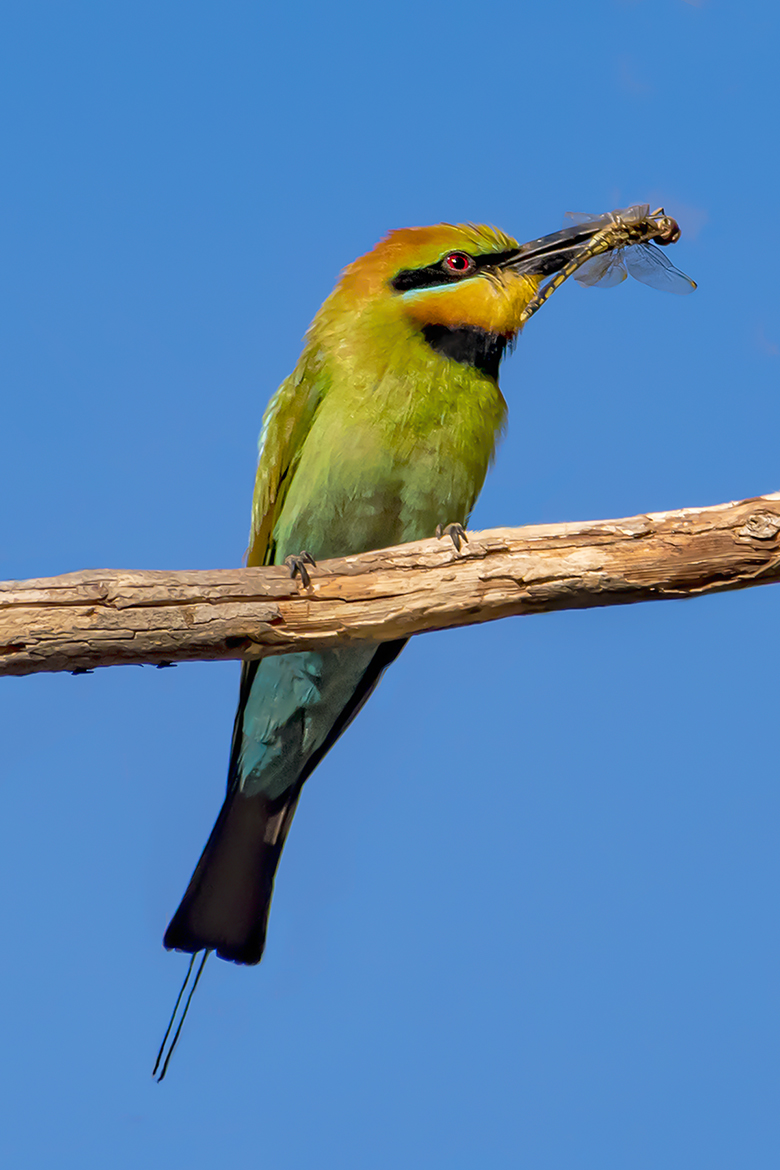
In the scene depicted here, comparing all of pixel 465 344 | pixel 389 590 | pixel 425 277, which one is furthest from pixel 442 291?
pixel 389 590

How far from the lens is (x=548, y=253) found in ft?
10.6

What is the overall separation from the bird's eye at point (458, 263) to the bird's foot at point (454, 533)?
86 centimetres

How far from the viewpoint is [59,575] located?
2262mm

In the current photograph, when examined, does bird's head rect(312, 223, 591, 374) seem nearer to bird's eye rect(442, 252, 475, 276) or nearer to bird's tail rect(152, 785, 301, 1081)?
bird's eye rect(442, 252, 475, 276)

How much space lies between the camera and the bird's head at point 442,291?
9.99ft

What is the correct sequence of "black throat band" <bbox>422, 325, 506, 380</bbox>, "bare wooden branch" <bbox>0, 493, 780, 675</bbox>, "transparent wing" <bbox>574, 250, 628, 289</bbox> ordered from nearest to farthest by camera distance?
"bare wooden branch" <bbox>0, 493, 780, 675</bbox> < "black throat band" <bbox>422, 325, 506, 380</bbox> < "transparent wing" <bbox>574, 250, 628, 289</bbox>

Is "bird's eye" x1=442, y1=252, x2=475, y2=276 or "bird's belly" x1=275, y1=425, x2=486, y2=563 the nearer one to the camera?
"bird's belly" x1=275, y1=425, x2=486, y2=563

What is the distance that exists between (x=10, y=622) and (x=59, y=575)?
15cm

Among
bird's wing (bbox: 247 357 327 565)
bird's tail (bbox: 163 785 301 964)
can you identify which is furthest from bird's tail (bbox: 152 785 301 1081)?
bird's wing (bbox: 247 357 327 565)

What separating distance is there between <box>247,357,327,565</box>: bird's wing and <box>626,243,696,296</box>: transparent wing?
120 cm

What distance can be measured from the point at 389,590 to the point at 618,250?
69.3 inches

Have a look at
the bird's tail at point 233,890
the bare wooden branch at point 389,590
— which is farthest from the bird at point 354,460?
the bare wooden branch at point 389,590

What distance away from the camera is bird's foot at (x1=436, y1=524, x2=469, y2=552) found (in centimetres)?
233

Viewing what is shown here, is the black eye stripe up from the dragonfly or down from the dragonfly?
down
